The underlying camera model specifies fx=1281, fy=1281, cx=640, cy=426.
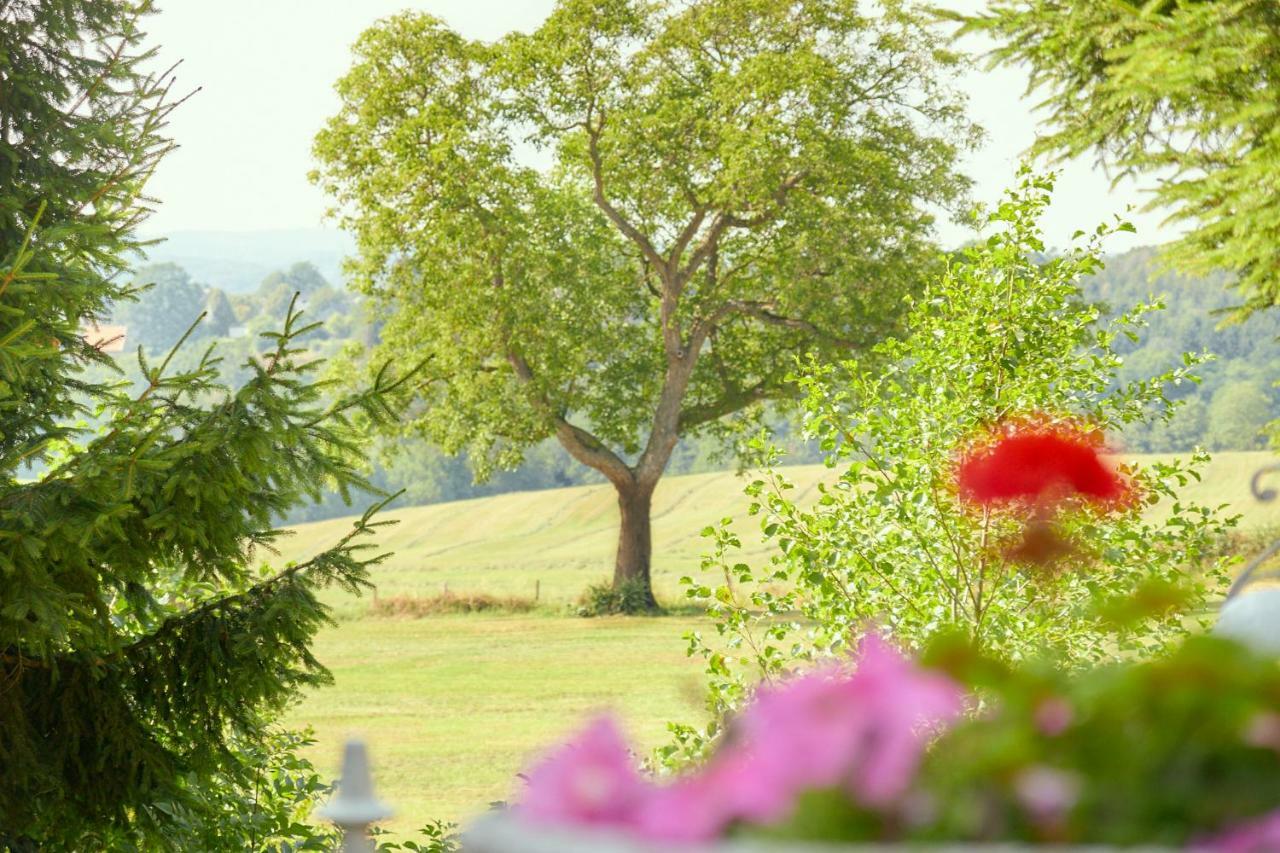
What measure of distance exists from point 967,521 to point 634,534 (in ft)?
62.6

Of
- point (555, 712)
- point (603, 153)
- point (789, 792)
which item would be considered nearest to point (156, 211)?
point (789, 792)

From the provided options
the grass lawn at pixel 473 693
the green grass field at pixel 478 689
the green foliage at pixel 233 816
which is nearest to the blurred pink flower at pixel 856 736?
the green grass field at pixel 478 689

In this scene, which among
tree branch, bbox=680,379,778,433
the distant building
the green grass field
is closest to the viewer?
the distant building

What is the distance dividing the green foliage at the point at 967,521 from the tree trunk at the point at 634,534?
1826 cm

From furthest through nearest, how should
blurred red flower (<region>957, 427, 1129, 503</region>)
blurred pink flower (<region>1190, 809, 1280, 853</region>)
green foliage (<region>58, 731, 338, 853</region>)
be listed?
green foliage (<region>58, 731, 338, 853</region>) < blurred red flower (<region>957, 427, 1129, 503</region>) < blurred pink flower (<region>1190, 809, 1280, 853</region>)

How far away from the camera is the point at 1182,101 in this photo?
4262mm

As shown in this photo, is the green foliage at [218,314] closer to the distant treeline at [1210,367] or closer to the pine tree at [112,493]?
the distant treeline at [1210,367]

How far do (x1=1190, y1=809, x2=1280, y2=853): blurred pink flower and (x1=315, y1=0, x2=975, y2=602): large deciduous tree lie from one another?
19123 mm

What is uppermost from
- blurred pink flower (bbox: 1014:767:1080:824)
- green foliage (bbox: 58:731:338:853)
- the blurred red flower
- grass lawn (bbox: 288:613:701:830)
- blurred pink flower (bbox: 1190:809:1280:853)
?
the blurred red flower

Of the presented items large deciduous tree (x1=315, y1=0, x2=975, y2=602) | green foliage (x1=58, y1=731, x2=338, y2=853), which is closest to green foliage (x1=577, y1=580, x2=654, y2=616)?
large deciduous tree (x1=315, y1=0, x2=975, y2=602)

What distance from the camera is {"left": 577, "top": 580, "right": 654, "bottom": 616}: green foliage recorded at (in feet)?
75.0

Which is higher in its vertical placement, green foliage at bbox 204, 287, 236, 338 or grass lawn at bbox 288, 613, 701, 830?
green foliage at bbox 204, 287, 236, 338

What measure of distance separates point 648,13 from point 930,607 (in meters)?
18.1

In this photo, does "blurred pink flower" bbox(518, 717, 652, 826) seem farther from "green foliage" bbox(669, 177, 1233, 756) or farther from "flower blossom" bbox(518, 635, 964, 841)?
"green foliage" bbox(669, 177, 1233, 756)
